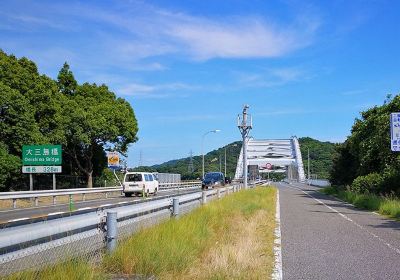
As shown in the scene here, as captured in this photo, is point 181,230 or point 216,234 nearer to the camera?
point 181,230

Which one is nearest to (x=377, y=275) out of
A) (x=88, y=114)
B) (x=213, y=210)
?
(x=213, y=210)

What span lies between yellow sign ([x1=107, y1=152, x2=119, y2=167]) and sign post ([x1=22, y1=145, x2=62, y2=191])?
14.6m

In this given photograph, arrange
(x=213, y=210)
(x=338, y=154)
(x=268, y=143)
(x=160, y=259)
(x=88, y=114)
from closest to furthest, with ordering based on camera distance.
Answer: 1. (x=160, y=259)
2. (x=213, y=210)
3. (x=88, y=114)
4. (x=338, y=154)
5. (x=268, y=143)

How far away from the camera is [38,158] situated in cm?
3406

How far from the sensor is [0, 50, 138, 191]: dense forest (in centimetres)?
3356

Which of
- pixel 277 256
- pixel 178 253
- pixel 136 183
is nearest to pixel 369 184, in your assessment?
pixel 136 183

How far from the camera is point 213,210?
15.7m

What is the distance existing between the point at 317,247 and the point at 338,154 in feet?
129

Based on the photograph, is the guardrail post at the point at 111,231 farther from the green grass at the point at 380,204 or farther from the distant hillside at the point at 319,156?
the distant hillside at the point at 319,156

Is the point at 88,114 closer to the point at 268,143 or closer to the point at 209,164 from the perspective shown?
the point at 209,164

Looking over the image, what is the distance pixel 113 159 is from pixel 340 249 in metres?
41.3

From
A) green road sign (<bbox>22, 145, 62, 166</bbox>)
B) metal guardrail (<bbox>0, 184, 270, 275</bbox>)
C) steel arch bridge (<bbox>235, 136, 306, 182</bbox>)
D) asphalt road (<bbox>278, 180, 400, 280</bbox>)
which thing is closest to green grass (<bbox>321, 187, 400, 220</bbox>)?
asphalt road (<bbox>278, 180, 400, 280</bbox>)

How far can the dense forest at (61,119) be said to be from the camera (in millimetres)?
33562

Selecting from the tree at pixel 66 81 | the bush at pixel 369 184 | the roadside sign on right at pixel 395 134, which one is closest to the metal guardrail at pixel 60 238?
the roadside sign on right at pixel 395 134
